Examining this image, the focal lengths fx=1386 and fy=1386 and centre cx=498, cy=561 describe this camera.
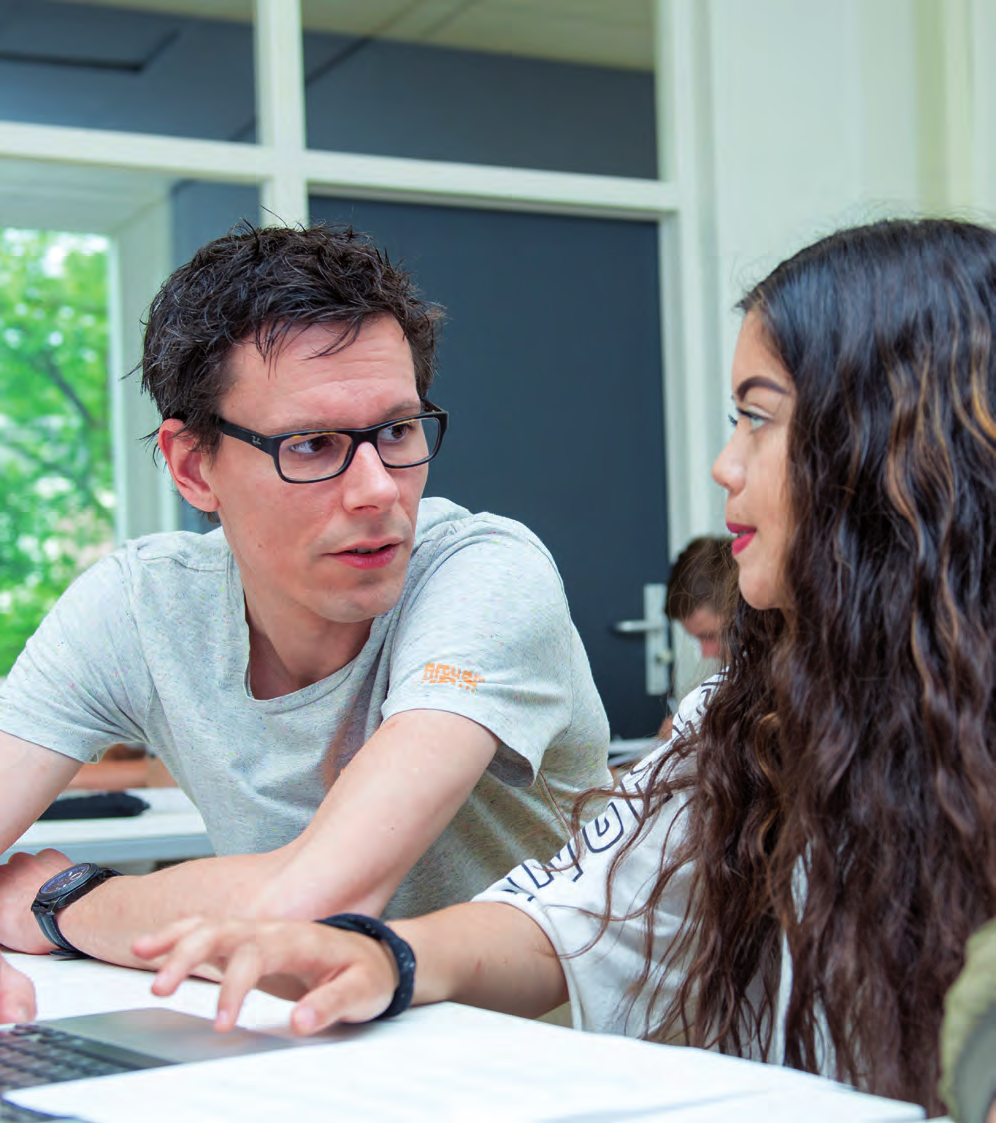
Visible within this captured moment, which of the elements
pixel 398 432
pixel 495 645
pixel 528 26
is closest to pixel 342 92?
pixel 528 26

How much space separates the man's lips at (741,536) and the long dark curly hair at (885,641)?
6 centimetres

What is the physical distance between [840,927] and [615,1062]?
0.29 metres

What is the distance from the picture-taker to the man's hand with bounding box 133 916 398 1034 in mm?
931

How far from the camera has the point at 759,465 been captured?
46.0 inches

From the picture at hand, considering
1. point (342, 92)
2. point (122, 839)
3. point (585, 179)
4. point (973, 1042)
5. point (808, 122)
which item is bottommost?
point (122, 839)

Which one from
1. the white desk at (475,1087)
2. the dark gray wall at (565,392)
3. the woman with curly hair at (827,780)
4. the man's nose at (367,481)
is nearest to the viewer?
the white desk at (475,1087)

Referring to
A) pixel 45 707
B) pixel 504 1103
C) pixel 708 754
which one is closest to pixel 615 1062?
pixel 504 1103

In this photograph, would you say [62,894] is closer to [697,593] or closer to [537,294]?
[697,593]

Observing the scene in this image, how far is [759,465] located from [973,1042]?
2.19ft

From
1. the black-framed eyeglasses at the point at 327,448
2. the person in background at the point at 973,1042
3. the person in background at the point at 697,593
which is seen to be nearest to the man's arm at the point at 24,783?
the black-framed eyeglasses at the point at 327,448

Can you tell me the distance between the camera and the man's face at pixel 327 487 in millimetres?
1541

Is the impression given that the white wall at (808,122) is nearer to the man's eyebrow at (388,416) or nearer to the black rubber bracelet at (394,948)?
the man's eyebrow at (388,416)

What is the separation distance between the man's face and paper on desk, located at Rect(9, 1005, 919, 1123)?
703 millimetres

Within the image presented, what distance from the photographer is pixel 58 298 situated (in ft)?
31.0
